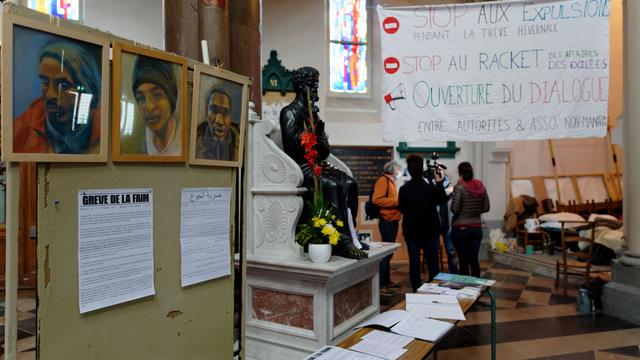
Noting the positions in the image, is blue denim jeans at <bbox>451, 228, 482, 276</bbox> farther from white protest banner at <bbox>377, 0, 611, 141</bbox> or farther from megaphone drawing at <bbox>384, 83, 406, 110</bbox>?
megaphone drawing at <bbox>384, 83, 406, 110</bbox>

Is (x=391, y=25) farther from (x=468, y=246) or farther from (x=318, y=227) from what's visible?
(x=468, y=246)

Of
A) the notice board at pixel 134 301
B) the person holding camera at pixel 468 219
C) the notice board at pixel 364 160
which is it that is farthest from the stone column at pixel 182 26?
the notice board at pixel 364 160

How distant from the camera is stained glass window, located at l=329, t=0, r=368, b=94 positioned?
8.34 meters

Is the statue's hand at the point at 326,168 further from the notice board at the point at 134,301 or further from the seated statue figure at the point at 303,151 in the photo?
the notice board at the point at 134,301

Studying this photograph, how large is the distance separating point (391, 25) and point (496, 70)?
744mm

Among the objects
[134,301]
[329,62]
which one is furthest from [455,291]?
[329,62]

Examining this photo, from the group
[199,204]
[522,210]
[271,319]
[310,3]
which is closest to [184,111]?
[199,204]

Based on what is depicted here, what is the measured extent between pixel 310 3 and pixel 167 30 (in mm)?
4694

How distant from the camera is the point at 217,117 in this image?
1.59 meters

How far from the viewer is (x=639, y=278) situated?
4.30 meters

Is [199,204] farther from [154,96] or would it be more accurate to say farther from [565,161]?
[565,161]

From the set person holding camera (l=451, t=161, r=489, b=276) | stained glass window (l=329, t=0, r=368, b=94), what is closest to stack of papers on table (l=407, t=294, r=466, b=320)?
person holding camera (l=451, t=161, r=489, b=276)

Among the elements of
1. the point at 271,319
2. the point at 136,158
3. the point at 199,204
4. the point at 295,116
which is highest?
the point at 295,116

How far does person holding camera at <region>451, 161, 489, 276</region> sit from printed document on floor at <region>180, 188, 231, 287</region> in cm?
365
